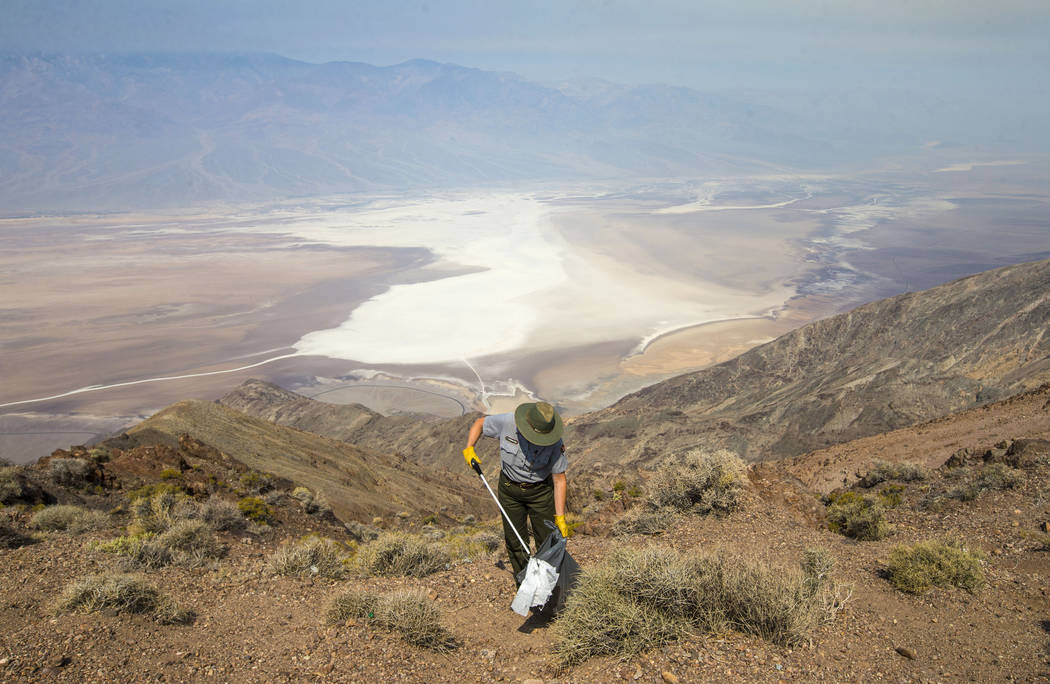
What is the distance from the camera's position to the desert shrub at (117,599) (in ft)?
14.3

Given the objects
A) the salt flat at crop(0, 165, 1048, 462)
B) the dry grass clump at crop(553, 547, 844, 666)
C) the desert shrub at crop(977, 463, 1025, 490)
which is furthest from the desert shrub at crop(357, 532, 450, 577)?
the salt flat at crop(0, 165, 1048, 462)

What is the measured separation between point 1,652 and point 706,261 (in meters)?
75.8

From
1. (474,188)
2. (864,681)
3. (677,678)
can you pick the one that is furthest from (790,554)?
(474,188)

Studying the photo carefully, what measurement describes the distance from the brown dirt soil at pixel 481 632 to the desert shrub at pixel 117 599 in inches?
3.5

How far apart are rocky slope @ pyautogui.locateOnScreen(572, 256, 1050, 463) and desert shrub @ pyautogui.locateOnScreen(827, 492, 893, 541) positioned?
12374 millimetres

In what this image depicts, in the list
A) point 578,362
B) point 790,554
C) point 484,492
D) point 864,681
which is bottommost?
point 578,362

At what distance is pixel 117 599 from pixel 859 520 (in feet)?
21.9

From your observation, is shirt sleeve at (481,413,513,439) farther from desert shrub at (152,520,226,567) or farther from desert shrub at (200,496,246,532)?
desert shrub at (200,496,246,532)

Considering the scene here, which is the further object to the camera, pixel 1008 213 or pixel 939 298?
pixel 1008 213

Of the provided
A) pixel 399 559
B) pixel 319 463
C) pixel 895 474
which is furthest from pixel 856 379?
pixel 399 559

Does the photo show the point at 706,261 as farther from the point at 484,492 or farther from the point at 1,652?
the point at 1,652

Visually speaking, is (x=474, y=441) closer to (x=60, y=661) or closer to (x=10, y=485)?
(x=60, y=661)

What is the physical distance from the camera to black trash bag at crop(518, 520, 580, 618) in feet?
14.7

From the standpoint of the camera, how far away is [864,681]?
3.67 m
